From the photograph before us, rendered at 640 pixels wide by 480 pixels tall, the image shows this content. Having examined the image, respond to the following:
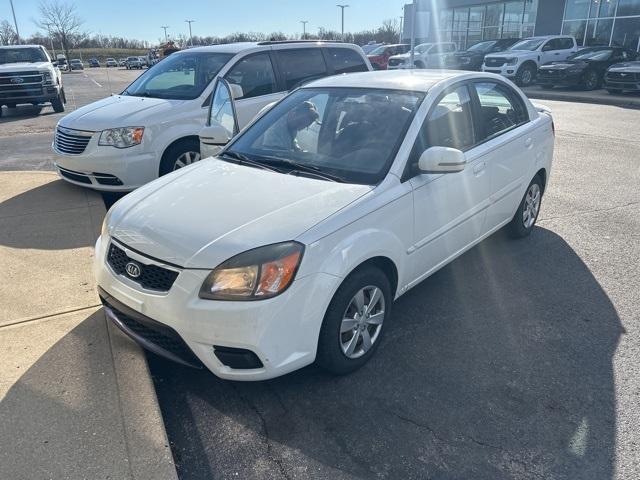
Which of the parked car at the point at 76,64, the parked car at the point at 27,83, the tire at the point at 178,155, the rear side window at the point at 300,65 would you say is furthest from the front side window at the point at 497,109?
the parked car at the point at 76,64

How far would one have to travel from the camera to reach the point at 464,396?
117 inches

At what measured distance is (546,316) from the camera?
12.6 ft

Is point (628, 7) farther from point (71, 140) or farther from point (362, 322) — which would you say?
point (362, 322)

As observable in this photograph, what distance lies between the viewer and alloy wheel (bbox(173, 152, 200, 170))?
21.0ft

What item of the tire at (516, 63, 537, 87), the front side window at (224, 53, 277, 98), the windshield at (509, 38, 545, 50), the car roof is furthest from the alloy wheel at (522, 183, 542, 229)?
the windshield at (509, 38, 545, 50)

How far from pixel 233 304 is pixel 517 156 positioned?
10.4 ft

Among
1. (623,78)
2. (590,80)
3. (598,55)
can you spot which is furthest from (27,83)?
(598,55)

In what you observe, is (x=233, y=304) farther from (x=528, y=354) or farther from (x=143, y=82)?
(x=143, y=82)

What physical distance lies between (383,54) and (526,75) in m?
10.3

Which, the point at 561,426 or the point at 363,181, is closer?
the point at 561,426

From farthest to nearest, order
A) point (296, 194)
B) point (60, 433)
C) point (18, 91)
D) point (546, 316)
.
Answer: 1. point (18, 91)
2. point (546, 316)
3. point (296, 194)
4. point (60, 433)

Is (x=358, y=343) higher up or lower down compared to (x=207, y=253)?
lower down

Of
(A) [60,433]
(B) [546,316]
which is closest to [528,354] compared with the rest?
(B) [546,316]

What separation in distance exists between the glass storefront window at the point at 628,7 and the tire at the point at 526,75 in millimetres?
5363
